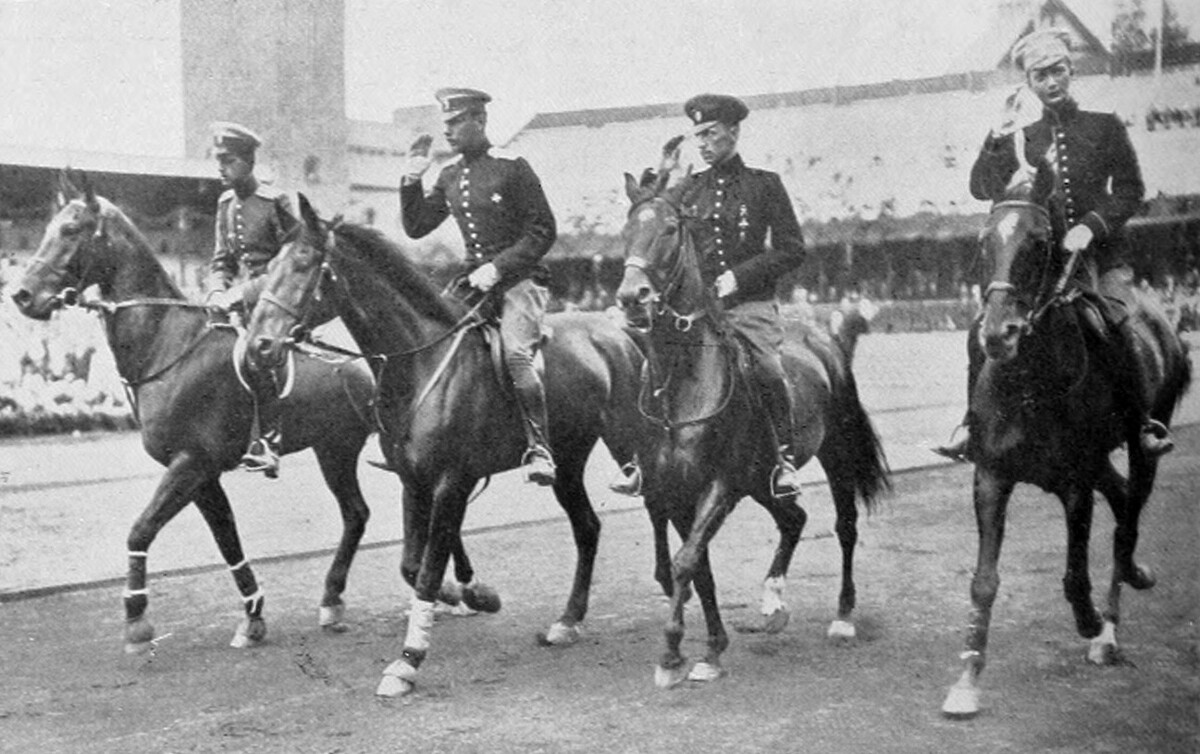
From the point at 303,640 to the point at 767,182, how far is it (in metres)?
3.35

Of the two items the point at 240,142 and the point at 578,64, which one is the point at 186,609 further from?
the point at 578,64

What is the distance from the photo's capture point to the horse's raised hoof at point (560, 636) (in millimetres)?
6332

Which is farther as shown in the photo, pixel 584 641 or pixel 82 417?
pixel 82 417

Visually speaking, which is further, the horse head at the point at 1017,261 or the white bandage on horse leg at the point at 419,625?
the white bandage on horse leg at the point at 419,625

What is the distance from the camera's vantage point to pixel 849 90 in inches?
275

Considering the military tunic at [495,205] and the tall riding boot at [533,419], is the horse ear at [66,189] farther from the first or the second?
the tall riding boot at [533,419]

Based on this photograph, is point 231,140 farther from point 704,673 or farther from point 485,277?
point 704,673

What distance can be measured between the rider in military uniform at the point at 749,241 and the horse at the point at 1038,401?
989mm

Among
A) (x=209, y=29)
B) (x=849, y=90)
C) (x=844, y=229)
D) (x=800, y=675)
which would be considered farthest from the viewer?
(x=209, y=29)

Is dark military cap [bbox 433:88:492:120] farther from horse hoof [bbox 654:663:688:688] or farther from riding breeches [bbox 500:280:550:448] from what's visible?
horse hoof [bbox 654:663:688:688]

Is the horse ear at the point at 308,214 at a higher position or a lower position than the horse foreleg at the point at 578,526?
higher

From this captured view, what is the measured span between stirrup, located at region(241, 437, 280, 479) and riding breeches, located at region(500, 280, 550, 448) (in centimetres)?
142

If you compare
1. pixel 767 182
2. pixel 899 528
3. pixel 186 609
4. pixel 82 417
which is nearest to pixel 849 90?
pixel 767 182

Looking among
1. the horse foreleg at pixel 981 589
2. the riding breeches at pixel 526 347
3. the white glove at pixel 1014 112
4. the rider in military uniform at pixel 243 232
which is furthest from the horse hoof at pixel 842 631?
the rider in military uniform at pixel 243 232
